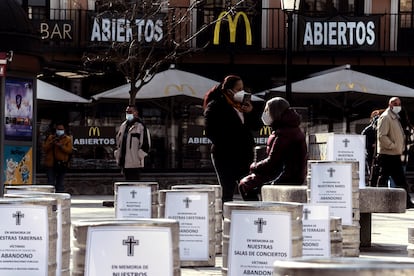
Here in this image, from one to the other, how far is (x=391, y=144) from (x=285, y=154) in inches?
308

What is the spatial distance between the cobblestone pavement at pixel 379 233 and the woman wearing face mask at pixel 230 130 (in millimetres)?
1640

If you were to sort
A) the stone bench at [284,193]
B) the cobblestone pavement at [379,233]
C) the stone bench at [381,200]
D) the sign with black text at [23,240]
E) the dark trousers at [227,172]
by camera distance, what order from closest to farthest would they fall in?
the sign with black text at [23,240] < the cobblestone pavement at [379,233] < the stone bench at [284,193] < the stone bench at [381,200] < the dark trousers at [227,172]

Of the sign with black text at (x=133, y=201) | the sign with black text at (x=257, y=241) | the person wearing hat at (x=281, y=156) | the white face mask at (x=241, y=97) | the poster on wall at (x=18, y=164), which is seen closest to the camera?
the sign with black text at (x=257, y=241)

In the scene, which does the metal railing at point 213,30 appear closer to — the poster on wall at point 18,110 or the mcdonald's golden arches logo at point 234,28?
the mcdonald's golden arches logo at point 234,28

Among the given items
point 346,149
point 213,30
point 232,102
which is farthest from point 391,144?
point 213,30

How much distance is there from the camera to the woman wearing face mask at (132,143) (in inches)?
769

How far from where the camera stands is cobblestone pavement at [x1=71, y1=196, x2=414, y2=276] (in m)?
10.4

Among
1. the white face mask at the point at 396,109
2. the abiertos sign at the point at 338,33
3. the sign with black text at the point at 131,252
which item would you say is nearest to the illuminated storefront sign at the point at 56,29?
the abiertos sign at the point at 338,33

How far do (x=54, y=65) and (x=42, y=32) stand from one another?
6766 mm

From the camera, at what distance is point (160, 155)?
2911 centimetres

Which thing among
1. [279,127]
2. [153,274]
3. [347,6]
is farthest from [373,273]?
[347,6]

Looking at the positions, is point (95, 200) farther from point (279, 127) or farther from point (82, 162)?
point (279, 127)

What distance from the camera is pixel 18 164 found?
19891 mm

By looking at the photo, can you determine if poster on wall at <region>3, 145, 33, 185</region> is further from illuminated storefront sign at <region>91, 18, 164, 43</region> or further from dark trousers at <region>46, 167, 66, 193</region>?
illuminated storefront sign at <region>91, 18, 164, 43</region>
